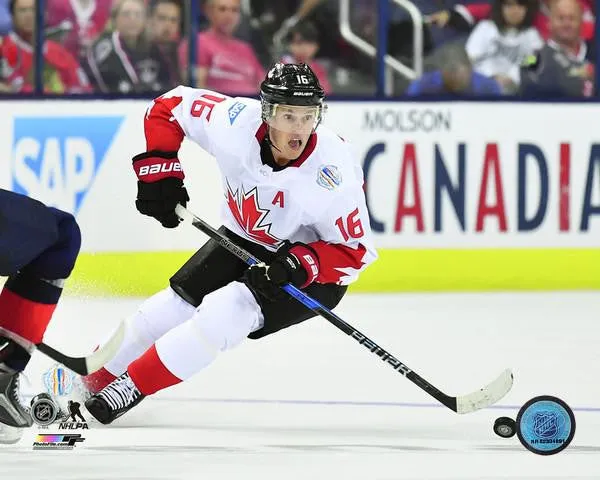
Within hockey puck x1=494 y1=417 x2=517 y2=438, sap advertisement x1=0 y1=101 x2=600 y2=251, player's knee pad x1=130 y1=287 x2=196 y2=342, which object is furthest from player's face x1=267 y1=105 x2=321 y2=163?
sap advertisement x1=0 y1=101 x2=600 y2=251

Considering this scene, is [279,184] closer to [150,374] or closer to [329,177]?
[329,177]

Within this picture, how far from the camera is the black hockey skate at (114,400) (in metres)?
4.25

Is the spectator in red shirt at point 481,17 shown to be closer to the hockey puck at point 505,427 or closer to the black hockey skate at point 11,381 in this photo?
the hockey puck at point 505,427

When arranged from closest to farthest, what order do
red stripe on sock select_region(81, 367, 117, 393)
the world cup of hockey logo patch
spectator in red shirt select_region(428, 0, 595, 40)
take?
the world cup of hockey logo patch, red stripe on sock select_region(81, 367, 117, 393), spectator in red shirt select_region(428, 0, 595, 40)

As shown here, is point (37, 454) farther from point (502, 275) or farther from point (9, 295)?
point (502, 275)

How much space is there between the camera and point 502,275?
7.53 meters

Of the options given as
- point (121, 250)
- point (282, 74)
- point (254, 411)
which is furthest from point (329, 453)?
point (121, 250)

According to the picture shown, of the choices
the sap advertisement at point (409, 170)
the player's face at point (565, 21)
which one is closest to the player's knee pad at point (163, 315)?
the sap advertisement at point (409, 170)

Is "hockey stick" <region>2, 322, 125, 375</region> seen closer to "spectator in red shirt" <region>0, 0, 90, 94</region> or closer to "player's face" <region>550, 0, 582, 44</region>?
"spectator in red shirt" <region>0, 0, 90, 94</region>

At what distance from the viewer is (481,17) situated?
7625 mm

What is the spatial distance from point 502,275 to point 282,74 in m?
3.44

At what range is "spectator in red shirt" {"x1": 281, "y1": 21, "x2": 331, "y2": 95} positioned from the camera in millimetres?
7477

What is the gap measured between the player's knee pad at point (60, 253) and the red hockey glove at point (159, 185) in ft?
1.61

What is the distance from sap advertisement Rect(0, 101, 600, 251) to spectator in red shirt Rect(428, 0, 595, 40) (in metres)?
0.37
